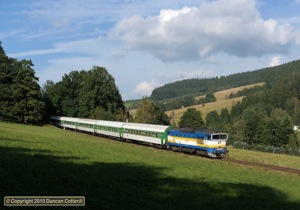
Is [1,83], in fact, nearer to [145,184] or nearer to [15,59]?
[15,59]

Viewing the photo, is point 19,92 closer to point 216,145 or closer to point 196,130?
point 196,130

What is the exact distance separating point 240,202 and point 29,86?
8379cm

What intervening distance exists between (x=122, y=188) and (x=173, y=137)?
29.4 metres

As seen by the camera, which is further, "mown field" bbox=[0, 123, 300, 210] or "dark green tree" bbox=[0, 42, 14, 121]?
"dark green tree" bbox=[0, 42, 14, 121]

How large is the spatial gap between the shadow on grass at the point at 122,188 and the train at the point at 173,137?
17729mm

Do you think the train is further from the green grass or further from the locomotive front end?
the green grass

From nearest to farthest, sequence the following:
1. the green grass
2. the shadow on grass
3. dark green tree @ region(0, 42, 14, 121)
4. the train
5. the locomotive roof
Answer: the shadow on grass
the train
the locomotive roof
the green grass
dark green tree @ region(0, 42, 14, 121)

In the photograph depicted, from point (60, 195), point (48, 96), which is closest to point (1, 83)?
point (48, 96)

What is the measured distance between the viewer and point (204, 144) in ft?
132

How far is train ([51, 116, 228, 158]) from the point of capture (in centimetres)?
4016

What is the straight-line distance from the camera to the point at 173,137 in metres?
46.1

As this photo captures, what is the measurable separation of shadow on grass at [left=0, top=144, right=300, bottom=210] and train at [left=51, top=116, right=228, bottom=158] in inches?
698

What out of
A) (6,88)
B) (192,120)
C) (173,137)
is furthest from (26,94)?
(192,120)

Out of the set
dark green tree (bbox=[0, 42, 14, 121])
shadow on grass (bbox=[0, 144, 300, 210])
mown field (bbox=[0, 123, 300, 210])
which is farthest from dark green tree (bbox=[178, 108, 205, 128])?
shadow on grass (bbox=[0, 144, 300, 210])
